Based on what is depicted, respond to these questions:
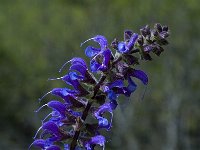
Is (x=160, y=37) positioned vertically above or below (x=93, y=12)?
below

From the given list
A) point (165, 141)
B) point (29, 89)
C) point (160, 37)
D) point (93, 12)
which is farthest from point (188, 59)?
point (160, 37)

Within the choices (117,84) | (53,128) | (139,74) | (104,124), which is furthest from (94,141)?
(139,74)

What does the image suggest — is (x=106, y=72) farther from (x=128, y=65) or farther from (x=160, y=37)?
(x=160, y=37)

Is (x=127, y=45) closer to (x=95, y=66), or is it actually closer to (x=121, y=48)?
(x=121, y=48)

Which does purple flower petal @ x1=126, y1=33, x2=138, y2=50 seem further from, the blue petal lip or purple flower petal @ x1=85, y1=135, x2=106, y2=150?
purple flower petal @ x1=85, y1=135, x2=106, y2=150

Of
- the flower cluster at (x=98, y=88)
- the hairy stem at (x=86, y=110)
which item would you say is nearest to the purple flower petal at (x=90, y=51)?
the flower cluster at (x=98, y=88)

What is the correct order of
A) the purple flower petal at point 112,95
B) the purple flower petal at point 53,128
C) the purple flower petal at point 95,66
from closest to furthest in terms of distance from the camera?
the purple flower petal at point 112,95 < the purple flower petal at point 95,66 < the purple flower petal at point 53,128

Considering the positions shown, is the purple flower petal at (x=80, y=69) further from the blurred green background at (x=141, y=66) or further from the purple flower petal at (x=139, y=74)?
the blurred green background at (x=141, y=66)

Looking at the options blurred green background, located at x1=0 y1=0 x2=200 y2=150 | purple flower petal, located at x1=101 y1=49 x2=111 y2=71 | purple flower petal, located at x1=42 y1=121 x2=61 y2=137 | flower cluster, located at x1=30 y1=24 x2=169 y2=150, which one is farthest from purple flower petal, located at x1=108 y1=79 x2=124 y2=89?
blurred green background, located at x1=0 y1=0 x2=200 y2=150
